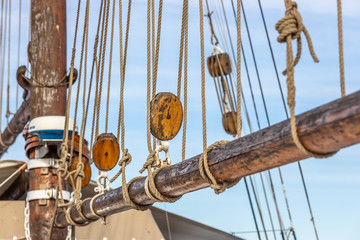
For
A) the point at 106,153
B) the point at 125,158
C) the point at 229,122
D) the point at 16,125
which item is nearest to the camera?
the point at 125,158

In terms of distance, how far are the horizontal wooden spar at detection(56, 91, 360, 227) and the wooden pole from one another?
1.26m

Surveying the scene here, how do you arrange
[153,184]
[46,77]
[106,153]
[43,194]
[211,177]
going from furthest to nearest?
[46,77]
[43,194]
[106,153]
[153,184]
[211,177]

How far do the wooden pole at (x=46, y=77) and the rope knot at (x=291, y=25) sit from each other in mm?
1931

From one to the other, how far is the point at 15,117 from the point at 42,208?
Answer: 1.31 meters

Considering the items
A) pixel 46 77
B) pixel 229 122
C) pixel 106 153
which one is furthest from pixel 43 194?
pixel 229 122

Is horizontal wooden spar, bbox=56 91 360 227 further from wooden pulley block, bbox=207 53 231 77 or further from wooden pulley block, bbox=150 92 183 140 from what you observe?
wooden pulley block, bbox=207 53 231 77

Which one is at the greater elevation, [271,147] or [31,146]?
[31,146]

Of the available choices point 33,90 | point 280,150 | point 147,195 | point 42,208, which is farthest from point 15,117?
point 280,150

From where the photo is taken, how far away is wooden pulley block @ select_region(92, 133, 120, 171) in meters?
2.16

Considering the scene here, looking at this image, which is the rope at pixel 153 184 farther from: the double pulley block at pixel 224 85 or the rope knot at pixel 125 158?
the double pulley block at pixel 224 85

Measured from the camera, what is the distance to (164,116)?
159 centimetres

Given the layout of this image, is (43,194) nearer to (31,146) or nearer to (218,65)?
(31,146)

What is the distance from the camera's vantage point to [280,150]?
1095 mm

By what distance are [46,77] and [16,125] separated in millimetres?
1213
